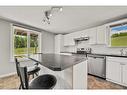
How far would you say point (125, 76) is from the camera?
8.95 ft

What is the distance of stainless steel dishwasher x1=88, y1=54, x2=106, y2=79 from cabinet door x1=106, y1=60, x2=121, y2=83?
0.16m

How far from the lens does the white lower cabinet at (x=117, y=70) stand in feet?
9.07

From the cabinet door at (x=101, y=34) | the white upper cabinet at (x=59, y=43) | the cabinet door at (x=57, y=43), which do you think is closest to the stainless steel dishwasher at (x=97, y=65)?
the cabinet door at (x=101, y=34)

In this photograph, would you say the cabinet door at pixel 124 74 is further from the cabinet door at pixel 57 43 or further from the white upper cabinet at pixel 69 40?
the cabinet door at pixel 57 43

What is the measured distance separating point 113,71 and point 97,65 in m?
0.63

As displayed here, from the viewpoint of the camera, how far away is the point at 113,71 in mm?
3043

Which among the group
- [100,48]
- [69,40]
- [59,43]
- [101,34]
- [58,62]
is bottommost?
[58,62]

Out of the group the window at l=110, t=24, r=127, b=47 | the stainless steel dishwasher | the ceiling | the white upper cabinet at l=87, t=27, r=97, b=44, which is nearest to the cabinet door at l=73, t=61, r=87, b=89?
the ceiling

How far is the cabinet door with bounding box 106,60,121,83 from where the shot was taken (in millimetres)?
2893

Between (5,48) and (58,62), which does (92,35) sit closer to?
(58,62)

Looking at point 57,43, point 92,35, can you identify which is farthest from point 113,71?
point 57,43

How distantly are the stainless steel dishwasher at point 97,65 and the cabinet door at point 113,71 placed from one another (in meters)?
0.16
